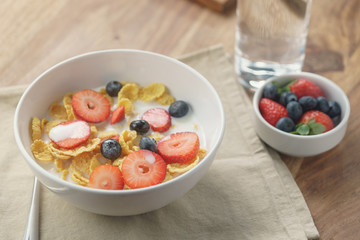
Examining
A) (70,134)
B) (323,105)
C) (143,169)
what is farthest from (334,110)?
(70,134)

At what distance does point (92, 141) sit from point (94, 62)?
0.21 meters

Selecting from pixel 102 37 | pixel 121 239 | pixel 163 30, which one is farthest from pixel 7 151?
pixel 163 30

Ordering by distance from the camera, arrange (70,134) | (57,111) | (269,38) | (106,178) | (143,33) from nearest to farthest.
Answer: (106,178) → (70,134) → (57,111) → (269,38) → (143,33)

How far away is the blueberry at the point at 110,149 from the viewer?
2.93ft

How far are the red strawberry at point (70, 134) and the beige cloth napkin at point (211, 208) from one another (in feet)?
0.36

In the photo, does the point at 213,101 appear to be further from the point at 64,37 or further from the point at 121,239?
the point at 64,37

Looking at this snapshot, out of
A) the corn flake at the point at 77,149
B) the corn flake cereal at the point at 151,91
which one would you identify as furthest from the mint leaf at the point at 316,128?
the corn flake at the point at 77,149

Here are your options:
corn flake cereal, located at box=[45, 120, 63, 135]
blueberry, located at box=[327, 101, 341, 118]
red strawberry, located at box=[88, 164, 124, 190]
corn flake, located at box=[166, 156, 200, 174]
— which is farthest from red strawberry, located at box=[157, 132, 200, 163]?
blueberry, located at box=[327, 101, 341, 118]

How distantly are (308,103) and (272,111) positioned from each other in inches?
3.1

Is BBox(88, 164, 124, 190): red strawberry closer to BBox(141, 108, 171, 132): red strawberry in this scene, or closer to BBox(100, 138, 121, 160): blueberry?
BBox(100, 138, 121, 160): blueberry

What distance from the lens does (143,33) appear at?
1345 mm

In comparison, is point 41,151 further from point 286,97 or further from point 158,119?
point 286,97

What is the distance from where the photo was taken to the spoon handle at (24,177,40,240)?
870 millimetres

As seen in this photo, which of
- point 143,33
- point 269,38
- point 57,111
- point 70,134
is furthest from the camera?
point 143,33
